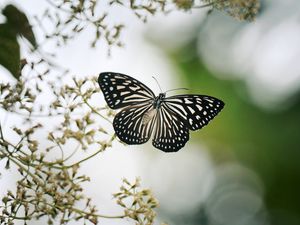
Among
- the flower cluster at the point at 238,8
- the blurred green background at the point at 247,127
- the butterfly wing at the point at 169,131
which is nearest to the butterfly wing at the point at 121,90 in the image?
the butterfly wing at the point at 169,131

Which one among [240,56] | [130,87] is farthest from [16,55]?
[240,56]

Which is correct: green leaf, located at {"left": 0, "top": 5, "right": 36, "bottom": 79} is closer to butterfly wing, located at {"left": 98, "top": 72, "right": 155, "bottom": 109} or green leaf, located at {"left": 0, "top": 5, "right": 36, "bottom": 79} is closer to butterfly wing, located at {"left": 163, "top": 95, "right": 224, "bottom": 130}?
butterfly wing, located at {"left": 98, "top": 72, "right": 155, "bottom": 109}

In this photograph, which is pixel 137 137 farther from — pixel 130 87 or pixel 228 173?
pixel 228 173

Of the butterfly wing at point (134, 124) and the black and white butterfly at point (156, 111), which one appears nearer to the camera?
the butterfly wing at point (134, 124)

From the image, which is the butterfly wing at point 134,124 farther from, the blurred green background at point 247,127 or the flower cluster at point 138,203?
the blurred green background at point 247,127

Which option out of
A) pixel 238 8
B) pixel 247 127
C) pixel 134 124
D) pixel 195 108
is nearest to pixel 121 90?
pixel 134 124

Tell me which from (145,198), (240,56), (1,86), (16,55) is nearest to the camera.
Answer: (16,55)

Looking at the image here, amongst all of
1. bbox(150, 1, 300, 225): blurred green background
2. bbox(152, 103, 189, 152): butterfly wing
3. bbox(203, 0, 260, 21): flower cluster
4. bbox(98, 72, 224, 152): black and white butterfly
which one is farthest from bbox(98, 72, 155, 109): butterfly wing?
bbox(150, 1, 300, 225): blurred green background

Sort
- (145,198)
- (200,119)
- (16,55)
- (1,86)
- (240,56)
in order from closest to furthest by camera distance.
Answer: (16,55)
(1,86)
(145,198)
(200,119)
(240,56)
